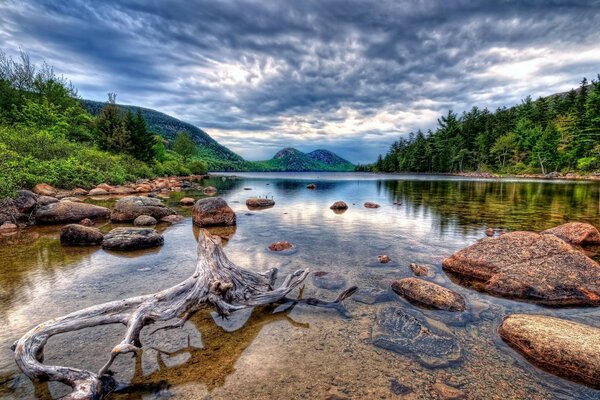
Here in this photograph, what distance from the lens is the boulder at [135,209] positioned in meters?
16.3

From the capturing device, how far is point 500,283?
24.7ft

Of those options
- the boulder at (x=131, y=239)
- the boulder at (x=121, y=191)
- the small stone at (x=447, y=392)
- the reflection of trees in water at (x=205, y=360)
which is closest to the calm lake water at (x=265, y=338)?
the reflection of trees in water at (x=205, y=360)

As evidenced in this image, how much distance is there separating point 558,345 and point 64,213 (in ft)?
68.2

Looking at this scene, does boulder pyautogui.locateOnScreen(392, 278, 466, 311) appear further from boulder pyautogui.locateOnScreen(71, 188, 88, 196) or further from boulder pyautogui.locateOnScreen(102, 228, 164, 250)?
boulder pyautogui.locateOnScreen(71, 188, 88, 196)

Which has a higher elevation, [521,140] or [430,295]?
[521,140]

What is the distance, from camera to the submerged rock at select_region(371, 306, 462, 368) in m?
4.84

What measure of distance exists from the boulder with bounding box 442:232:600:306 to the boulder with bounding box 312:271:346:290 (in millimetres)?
3737

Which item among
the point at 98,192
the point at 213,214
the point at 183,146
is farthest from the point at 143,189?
the point at 183,146

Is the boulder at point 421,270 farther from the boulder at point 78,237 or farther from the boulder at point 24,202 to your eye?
the boulder at point 24,202

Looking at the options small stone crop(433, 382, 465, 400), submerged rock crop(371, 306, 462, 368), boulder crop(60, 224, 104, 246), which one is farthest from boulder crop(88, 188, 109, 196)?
small stone crop(433, 382, 465, 400)

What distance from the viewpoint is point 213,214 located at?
16281mm

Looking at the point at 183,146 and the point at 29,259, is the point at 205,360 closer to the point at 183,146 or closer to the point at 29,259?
the point at 29,259

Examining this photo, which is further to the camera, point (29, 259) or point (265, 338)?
point (29, 259)

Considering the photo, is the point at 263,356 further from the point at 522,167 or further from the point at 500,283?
the point at 522,167
